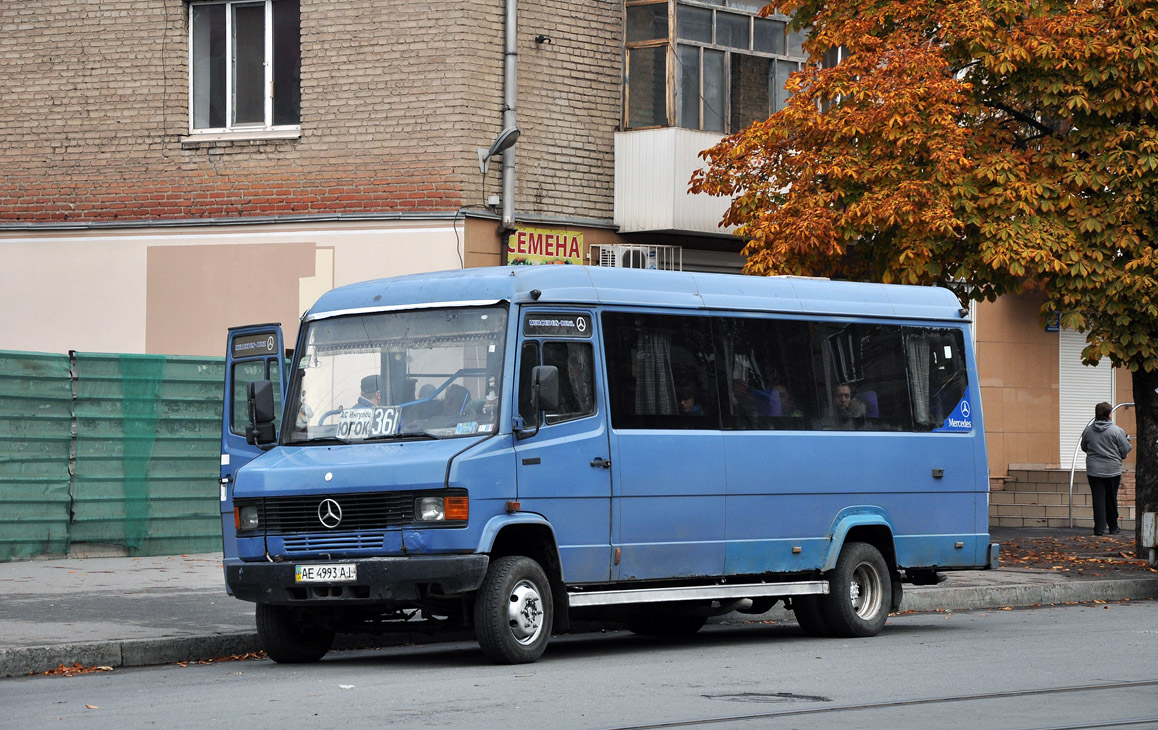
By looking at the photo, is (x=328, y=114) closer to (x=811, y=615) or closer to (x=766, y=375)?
(x=766, y=375)

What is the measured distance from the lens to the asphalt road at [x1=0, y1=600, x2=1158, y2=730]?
325 inches

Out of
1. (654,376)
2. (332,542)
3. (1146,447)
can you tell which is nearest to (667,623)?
(654,376)

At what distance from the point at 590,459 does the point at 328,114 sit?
11.5 metres

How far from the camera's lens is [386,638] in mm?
12922

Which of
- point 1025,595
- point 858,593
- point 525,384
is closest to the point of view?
point 525,384

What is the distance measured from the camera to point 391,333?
1140 cm

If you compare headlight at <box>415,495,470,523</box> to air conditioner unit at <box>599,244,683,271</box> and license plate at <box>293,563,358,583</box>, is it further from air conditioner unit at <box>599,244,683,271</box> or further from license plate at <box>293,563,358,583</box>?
air conditioner unit at <box>599,244,683,271</box>

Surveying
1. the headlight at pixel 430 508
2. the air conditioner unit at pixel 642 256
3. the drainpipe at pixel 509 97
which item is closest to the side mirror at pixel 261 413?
the headlight at pixel 430 508

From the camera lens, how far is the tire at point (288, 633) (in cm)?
1131

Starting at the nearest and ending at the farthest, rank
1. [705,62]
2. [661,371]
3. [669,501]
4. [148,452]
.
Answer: [669,501] → [661,371] → [148,452] → [705,62]

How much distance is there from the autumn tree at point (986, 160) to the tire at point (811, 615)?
5613 millimetres

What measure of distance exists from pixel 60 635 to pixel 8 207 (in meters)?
13.0

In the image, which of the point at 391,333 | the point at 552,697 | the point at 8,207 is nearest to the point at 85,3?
the point at 8,207

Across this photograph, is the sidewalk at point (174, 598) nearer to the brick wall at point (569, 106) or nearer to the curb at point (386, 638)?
the curb at point (386, 638)
